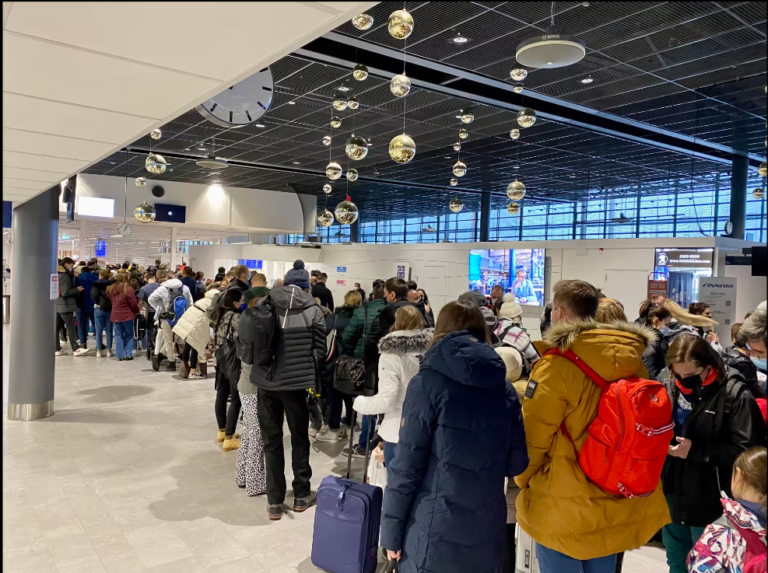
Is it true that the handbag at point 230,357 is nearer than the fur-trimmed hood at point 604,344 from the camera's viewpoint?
No

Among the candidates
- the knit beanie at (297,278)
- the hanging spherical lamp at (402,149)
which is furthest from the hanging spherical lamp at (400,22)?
the knit beanie at (297,278)

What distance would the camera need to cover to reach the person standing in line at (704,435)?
8.57ft

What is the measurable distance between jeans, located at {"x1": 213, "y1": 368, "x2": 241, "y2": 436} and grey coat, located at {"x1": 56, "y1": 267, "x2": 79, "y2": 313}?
20.4 ft

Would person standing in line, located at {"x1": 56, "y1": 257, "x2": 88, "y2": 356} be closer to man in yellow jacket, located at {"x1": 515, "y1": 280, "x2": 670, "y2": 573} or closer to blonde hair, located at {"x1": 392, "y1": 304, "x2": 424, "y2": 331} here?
blonde hair, located at {"x1": 392, "y1": 304, "x2": 424, "y2": 331}

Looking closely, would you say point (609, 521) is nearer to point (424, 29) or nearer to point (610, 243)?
point (424, 29)

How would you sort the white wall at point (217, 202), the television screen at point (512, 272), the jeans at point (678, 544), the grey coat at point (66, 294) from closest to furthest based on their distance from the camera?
the jeans at point (678, 544)
the grey coat at point (66, 294)
the television screen at point (512, 272)
the white wall at point (217, 202)

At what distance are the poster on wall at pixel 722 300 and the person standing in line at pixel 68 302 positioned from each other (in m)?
10.7

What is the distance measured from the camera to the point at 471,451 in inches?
85.7

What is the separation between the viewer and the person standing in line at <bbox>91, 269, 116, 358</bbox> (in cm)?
1013

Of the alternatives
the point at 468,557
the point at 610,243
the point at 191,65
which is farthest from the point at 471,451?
the point at 610,243

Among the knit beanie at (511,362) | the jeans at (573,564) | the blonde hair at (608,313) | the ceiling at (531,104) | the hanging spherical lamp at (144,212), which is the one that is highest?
the ceiling at (531,104)

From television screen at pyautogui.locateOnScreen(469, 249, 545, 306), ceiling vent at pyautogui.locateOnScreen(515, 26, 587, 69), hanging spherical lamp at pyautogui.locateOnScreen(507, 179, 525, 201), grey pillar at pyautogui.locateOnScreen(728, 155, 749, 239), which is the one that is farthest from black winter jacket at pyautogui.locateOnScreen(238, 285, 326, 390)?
grey pillar at pyautogui.locateOnScreen(728, 155, 749, 239)

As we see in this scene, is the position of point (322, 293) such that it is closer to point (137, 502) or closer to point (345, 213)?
point (345, 213)

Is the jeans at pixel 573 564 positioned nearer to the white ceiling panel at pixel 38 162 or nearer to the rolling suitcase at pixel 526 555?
the rolling suitcase at pixel 526 555
